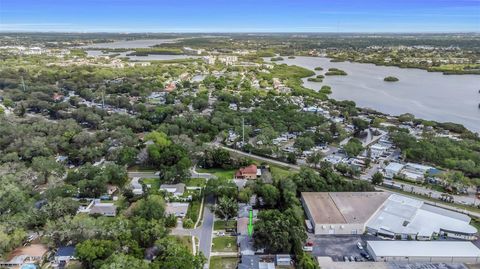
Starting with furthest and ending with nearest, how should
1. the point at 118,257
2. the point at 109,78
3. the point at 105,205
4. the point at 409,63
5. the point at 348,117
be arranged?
the point at 409,63 → the point at 109,78 → the point at 348,117 → the point at 105,205 → the point at 118,257

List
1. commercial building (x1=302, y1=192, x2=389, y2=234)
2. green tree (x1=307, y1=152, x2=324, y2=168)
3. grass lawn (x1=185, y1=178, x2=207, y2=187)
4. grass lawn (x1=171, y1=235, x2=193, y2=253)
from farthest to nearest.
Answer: green tree (x1=307, y1=152, x2=324, y2=168), grass lawn (x1=185, y1=178, x2=207, y2=187), commercial building (x1=302, y1=192, x2=389, y2=234), grass lawn (x1=171, y1=235, x2=193, y2=253)

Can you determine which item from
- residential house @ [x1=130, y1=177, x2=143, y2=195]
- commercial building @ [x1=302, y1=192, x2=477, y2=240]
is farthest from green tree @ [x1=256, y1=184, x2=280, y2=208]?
residential house @ [x1=130, y1=177, x2=143, y2=195]

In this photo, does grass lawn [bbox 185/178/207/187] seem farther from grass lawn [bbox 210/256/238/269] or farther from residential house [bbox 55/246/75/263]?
residential house [bbox 55/246/75/263]

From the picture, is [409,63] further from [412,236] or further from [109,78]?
[412,236]

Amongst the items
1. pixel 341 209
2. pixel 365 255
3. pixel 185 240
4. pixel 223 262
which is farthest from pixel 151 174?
pixel 365 255

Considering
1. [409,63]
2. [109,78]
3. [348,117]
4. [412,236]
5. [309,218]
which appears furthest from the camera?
[409,63]

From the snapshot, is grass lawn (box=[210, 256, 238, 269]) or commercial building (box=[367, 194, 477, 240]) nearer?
grass lawn (box=[210, 256, 238, 269])

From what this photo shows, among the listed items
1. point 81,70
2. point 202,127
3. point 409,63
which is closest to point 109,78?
point 81,70
